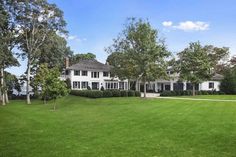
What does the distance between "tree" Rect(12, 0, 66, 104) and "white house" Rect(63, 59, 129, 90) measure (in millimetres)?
13106

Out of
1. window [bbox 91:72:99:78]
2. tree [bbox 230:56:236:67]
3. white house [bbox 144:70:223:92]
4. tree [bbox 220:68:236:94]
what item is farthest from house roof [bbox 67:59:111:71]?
tree [bbox 230:56:236:67]

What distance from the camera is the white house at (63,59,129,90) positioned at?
61875mm

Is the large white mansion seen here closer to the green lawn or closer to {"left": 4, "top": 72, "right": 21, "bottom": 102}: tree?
{"left": 4, "top": 72, "right": 21, "bottom": 102}: tree

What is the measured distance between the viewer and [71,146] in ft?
36.2

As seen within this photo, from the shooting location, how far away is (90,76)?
212 ft

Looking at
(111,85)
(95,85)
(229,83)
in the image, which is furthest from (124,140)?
(111,85)

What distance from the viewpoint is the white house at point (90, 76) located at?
203ft

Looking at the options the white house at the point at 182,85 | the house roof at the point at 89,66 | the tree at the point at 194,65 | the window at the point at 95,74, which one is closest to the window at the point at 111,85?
the house roof at the point at 89,66

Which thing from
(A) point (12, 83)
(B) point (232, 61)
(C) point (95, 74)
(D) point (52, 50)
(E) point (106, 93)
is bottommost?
(E) point (106, 93)

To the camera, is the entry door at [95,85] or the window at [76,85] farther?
the entry door at [95,85]

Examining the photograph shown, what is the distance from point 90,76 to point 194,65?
2163 centimetres

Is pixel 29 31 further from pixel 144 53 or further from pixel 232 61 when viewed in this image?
pixel 232 61

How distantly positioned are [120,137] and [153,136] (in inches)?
51.4

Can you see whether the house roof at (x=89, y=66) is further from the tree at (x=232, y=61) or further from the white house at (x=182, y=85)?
the tree at (x=232, y=61)
